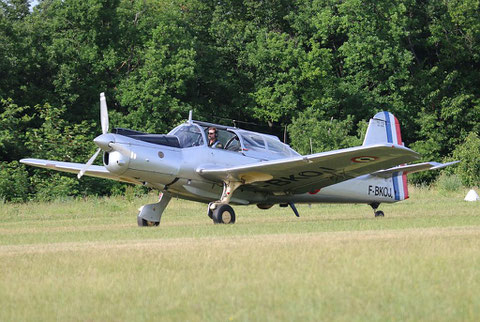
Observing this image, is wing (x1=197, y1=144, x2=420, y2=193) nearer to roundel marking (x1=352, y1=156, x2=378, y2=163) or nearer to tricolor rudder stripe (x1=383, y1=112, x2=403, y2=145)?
roundel marking (x1=352, y1=156, x2=378, y2=163)

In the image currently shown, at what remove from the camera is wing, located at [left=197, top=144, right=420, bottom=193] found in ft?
48.1

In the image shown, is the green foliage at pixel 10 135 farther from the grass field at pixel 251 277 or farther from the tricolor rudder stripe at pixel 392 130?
the grass field at pixel 251 277

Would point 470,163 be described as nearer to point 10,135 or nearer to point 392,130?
point 392,130

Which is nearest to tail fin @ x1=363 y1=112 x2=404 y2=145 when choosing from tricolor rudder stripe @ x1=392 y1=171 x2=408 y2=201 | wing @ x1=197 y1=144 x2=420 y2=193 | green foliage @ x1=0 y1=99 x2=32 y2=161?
tricolor rudder stripe @ x1=392 y1=171 x2=408 y2=201

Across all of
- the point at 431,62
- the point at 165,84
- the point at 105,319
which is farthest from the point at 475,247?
the point at 431,62

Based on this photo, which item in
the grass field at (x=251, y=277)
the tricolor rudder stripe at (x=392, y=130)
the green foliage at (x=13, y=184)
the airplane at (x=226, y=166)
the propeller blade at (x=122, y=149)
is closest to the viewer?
the grass field at (x=251, y=277)

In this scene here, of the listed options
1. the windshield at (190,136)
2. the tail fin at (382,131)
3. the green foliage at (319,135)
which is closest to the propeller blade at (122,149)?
the windshield at (190,136)

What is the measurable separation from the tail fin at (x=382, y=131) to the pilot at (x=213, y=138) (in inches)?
165

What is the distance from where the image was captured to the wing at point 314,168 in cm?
1467

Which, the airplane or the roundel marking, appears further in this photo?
the roundel marking

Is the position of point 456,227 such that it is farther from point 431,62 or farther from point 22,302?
point 431,62

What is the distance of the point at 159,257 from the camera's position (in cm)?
877

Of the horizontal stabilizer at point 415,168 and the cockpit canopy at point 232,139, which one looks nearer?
the horizontal stabilizer at point 415,168

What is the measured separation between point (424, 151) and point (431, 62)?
7.69 meters
